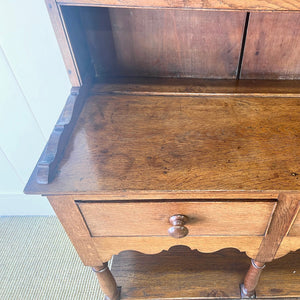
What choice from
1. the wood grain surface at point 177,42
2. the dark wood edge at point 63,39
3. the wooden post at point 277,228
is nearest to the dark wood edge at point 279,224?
the wooden post at point 277,228

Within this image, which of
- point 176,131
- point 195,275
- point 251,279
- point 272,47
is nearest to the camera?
point 176,131

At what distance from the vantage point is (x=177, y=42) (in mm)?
772

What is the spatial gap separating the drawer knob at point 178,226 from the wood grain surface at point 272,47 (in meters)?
0.49

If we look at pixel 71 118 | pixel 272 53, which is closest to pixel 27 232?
pixel 71 118

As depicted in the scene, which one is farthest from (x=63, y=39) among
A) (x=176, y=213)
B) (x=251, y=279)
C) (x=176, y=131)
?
(x=251, y=279)

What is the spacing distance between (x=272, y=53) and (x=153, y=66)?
1.14 ft

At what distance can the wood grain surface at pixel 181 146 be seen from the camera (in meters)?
0.54

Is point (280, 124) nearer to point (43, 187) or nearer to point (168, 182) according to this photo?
point (168, 182)

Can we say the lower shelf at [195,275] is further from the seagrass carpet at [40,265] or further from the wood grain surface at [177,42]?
the wood grain surface at [177,42]

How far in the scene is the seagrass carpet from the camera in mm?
1081

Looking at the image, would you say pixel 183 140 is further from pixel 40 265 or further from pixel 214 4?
pixel 40 265

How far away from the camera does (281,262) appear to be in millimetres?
1060

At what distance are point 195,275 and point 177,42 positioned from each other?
0.82 meters

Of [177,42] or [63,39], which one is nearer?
[63,39]
